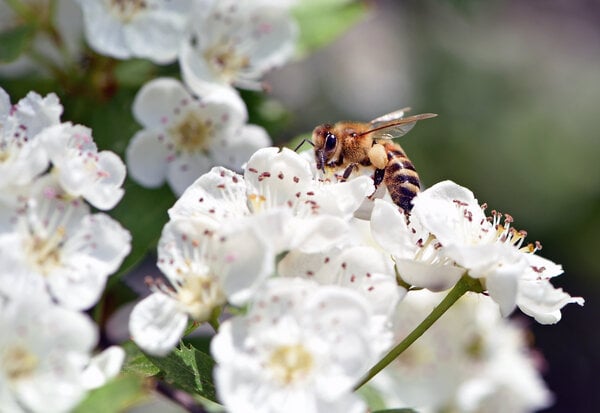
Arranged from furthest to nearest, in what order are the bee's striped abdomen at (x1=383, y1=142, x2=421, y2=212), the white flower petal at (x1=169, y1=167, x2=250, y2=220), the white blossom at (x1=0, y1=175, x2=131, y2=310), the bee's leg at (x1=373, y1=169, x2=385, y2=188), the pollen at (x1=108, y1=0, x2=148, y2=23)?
1. the pollen at (x1=108, y1=0, x2=148, y2=23)
2. the bee's leg at (x1=373, y1=169, x2=385, y2=188)
3. the bee's striped abdomen at (x1=383, y1=142, x2=421, y2=212)
4. the white flower petal at (x1=169, y1=167, x2=250, y2=220)
5. the white blossom at (x1=0, y1=175, x2=131, y2=310)

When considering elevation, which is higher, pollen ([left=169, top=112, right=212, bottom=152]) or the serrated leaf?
pollen ([left=169, top=112, right=212, bottom=152])

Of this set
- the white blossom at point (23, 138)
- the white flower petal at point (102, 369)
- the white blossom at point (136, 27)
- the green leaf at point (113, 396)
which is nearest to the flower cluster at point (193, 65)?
the white blossom at point (136, 27)

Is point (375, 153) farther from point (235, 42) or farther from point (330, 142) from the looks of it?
point (235, 42)

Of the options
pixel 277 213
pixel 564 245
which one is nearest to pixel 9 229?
pixel 277 213

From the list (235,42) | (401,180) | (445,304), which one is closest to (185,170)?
(235,42)

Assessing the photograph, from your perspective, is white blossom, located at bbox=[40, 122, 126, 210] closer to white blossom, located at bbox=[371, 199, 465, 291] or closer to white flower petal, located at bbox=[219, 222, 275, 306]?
white flower petal, located at bbox=[219, 222, 275, 306]

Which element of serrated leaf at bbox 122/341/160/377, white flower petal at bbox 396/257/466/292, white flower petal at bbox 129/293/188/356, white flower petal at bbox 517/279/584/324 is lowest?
white flower petal at bbox 517/279/584/324

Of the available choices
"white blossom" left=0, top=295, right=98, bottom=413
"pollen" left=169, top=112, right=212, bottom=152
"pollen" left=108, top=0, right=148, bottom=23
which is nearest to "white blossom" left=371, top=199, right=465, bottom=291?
"white blossom" left=0, top=295, right=98, bottom=413

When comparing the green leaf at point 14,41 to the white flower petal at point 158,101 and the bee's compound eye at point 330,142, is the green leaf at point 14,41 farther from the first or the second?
the bee's compound eye at point 330,142
